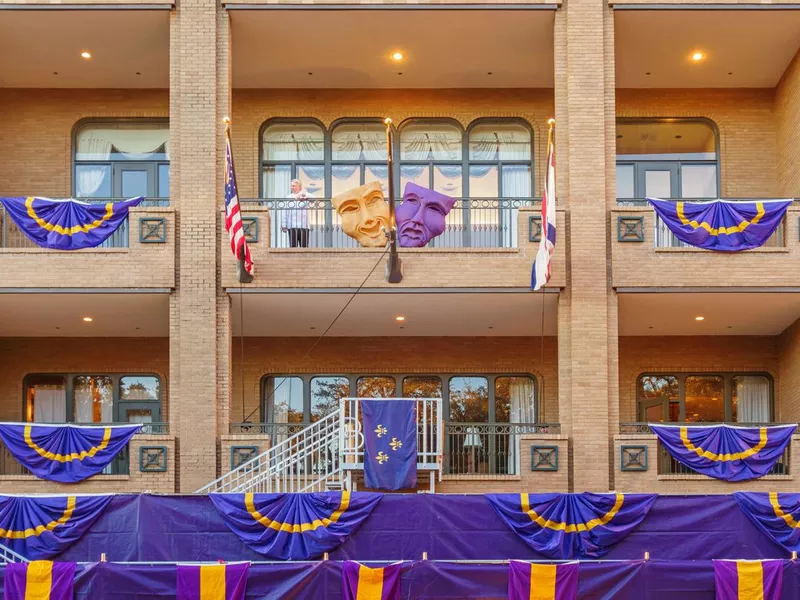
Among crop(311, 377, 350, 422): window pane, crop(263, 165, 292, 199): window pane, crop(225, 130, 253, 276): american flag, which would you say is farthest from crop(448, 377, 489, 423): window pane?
crop(225, 130, 253, 276): american flag

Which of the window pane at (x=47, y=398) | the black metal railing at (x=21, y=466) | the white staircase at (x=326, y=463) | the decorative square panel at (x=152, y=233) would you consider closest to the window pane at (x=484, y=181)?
the white staircase at (x=326, y=463)

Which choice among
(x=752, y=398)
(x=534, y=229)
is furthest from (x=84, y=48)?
(x=752, y=398)

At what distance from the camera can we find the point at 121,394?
26266 millimetres

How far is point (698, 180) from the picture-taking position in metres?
26.1

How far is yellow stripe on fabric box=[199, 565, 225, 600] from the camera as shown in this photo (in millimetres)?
17172

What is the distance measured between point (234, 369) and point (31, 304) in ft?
16.0

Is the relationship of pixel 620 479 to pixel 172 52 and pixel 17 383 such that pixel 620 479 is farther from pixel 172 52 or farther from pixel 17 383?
pixel 17 383

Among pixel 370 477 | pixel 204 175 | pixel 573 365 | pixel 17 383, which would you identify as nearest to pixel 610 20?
pixel 573 365

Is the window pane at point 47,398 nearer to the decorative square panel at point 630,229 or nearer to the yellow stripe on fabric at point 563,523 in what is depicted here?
the yellow stripe on fabric at point 563,523

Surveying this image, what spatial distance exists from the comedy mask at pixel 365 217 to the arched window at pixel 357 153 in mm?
3669

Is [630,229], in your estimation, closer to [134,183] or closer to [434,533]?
[434,533]

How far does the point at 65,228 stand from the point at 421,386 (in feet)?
28.4

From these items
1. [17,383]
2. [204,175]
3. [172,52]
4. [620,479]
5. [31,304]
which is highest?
[172,52]

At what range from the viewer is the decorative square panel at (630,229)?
22219 millimetres
